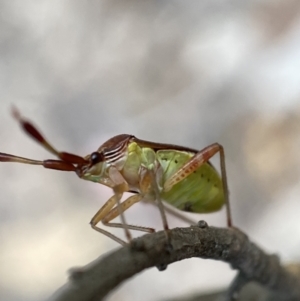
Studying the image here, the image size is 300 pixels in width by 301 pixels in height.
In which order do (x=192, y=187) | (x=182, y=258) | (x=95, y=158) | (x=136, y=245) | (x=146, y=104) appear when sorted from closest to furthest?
1. (x=136, y=245)
2. (x=182, y=258)
3. (x=95, y=158)
4. (x=192, y=187)
5. (x=146, y=104)

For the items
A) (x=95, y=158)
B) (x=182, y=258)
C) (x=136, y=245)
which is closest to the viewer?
(x=136, y=245)

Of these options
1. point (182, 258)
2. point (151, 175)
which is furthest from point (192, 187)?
point (182, 258)

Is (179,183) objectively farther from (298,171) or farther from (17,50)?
(17,50)

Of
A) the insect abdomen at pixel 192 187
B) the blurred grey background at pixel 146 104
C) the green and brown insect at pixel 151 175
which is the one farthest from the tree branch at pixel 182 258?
the blurred grey background at pixel 146 104

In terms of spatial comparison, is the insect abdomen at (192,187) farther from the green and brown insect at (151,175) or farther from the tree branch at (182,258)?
the tree branch at (182,258)

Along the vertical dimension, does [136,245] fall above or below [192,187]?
below

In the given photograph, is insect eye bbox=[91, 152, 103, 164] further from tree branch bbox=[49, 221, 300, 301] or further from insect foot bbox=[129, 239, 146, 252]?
insect foot bbox=[129, 239, 146, 252]

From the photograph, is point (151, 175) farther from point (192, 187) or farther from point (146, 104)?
point (146, 104)
